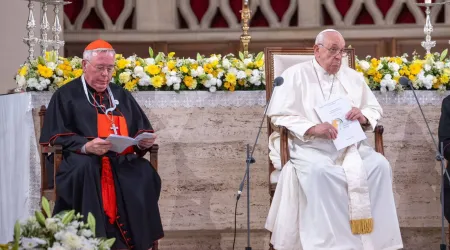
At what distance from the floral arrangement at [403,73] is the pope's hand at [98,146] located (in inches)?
85.7

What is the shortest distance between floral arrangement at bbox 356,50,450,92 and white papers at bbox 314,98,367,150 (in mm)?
877

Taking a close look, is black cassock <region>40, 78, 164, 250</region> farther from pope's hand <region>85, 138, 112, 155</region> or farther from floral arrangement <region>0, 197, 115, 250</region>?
floral arrangement <region>0, 197, 115, 250</region>

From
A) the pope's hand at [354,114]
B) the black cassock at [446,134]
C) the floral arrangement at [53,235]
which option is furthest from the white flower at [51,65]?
the floral arrangement at [53,235]

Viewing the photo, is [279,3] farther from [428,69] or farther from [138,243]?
[138,243]

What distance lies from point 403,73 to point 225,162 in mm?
1475

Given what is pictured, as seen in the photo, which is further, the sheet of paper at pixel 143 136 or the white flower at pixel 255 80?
the white flower at pixel 255 80

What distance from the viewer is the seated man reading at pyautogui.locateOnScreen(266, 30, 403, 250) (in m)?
5.65

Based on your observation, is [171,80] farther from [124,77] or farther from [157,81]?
[124,77]

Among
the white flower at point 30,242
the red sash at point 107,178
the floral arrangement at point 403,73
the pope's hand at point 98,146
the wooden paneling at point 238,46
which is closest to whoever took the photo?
the white flower at point 30,242

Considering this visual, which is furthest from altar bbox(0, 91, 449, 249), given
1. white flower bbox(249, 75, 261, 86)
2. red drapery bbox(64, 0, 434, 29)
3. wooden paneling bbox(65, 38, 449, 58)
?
red drapery bbox(64, 0, 434, 29)

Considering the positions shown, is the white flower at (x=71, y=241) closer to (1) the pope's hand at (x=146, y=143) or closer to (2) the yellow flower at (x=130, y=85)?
(1) the pope's hand at (x=146, y=143)

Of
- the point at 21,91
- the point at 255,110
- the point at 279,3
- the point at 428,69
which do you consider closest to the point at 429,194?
the point at 428,69

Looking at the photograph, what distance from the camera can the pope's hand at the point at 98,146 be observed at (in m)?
5.48

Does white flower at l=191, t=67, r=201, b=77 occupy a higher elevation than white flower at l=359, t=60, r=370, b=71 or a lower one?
lower
